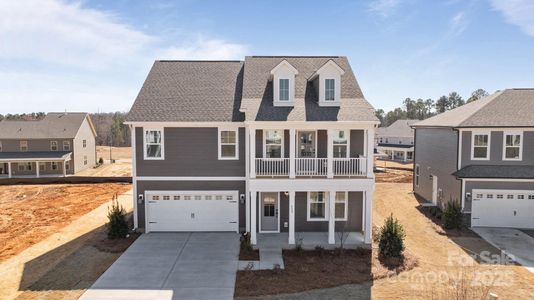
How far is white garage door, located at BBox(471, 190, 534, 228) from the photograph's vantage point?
58.5ft

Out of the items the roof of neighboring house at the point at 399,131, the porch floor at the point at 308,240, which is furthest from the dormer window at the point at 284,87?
the roof of neighboring house at the point at 399,131

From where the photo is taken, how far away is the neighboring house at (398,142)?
5464 centimetres

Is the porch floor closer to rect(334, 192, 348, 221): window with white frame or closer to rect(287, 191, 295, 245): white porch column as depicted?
rect(287, 191, 295, 245): white porch column

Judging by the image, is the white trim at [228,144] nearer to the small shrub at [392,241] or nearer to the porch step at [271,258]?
the porch step at [271,258]

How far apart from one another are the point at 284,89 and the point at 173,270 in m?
9.18

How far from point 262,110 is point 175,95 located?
5081 millimetres

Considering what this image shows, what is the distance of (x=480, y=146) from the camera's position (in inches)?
731

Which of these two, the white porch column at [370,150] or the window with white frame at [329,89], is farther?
the window with white frame at [329,89]

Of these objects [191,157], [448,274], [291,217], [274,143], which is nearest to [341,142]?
[274,143]

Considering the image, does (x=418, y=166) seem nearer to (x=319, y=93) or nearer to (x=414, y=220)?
(x=414, y=220)

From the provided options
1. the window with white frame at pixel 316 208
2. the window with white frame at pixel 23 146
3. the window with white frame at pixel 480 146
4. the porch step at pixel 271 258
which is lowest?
the porch step at pixel 271 258

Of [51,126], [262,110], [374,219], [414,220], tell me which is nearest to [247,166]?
[262,110]

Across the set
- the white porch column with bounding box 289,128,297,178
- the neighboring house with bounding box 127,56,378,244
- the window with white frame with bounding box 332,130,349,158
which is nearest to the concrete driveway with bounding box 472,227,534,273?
the neighboring house with bounding box 127,56,378,244

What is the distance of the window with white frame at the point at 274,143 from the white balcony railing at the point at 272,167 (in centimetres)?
52
